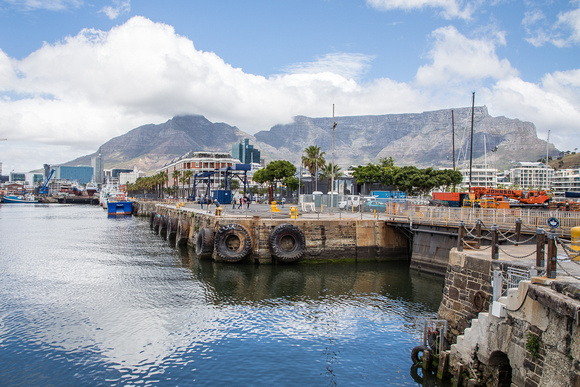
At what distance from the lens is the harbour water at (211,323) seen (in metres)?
14.3

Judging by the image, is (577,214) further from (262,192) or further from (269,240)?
(262,192)

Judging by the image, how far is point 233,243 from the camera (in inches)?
1299

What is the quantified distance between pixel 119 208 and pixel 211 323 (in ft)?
310

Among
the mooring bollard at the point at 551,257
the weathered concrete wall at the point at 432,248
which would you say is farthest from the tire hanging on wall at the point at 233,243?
the mooring bollard at the point at 551,257

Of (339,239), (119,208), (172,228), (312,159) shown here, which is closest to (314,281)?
(339,239)

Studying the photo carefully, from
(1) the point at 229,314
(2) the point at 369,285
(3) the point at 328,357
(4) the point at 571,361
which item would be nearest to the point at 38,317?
(1) the point at 229,314

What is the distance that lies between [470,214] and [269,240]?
15.1m

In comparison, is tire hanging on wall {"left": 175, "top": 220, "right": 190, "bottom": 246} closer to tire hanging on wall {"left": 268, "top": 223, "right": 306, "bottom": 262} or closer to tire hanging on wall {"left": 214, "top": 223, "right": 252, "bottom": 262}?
tire hanging on wall {"left": 214, "top": 223, "right": 252, "bottom": 262}

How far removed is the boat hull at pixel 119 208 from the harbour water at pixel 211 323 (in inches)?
2817

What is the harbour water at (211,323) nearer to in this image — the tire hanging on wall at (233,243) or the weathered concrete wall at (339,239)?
the tire hanging on wall at (233,243)

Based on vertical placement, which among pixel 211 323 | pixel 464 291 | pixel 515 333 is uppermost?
pixel 464 291

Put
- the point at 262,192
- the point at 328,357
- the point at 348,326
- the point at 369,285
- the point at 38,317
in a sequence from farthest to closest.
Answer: the point at 262,192 → the point at 369,285 → the point at 38,317 → the point at 348,326 → the point at 328,357

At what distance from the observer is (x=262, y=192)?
158m

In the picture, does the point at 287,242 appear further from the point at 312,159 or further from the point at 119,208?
the point at 119,208
